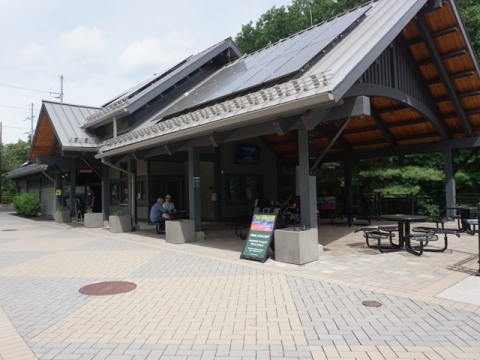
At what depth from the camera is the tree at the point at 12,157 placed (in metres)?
53.9

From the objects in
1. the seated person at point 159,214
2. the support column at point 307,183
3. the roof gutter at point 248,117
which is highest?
the roof gutter at point 248,117

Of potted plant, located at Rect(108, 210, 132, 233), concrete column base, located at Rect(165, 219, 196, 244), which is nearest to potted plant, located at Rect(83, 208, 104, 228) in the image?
potted plant, located at Rect(108, 210, 132, 233)

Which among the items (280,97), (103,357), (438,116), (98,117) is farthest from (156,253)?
(438,116)

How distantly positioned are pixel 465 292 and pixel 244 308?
334cm

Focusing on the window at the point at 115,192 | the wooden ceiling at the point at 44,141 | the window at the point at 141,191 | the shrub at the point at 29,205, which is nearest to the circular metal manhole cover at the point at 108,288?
the window at the point at 141,191

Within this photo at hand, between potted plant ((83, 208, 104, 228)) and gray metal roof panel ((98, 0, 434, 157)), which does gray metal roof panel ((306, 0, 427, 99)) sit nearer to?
gray metal roof panel ((98, 0, 434, 157))

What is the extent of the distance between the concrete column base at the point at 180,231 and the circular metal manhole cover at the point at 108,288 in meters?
4.26

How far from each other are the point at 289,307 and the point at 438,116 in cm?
1130

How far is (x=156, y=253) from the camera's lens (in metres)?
9.62

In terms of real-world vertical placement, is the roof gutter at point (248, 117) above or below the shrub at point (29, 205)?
above

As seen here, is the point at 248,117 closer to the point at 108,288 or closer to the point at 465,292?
the point at 108,288

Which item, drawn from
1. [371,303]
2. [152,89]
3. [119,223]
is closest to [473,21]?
[152,89]

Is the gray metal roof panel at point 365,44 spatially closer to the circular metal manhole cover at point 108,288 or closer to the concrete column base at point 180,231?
the circular metal manhole cover at point 108,288

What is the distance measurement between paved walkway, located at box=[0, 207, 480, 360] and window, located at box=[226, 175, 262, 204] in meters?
9.06
